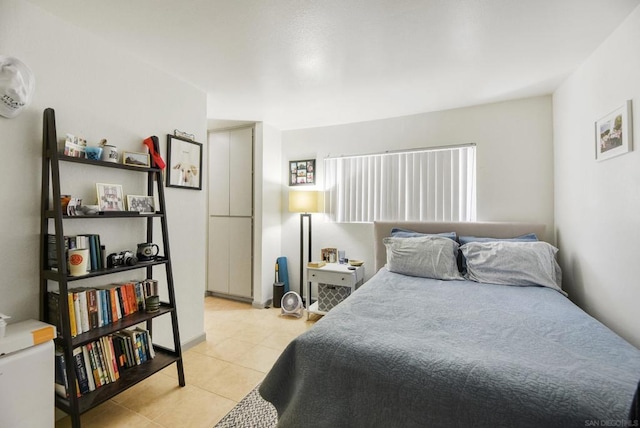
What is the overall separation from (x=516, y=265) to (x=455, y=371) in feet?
5.50

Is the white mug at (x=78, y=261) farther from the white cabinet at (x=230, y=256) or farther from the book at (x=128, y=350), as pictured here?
the white cabinet at (x=230, y=256)

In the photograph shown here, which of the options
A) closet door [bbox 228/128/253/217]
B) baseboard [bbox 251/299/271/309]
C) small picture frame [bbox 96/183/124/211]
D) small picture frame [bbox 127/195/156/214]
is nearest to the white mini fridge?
small picture frame [bbox 96/183/124/211]

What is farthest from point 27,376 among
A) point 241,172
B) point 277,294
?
point 241,172

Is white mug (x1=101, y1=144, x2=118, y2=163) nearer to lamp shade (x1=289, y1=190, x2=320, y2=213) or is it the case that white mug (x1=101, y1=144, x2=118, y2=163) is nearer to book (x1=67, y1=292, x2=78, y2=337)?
book (x1=67, y1=292, x2=78, y2=337)

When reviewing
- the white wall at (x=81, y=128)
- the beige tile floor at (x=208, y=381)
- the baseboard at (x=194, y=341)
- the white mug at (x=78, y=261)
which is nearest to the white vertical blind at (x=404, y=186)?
the beige tile floor at (x=208, y=381)

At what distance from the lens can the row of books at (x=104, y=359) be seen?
5.24 feet

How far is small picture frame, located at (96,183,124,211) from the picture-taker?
72.9 inches

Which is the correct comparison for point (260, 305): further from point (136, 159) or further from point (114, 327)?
point (136, 159)

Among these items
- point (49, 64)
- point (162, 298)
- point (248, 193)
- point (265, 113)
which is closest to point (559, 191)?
point (265, 113)

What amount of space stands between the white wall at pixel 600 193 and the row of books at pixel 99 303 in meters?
3.17

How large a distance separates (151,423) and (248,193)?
2693mm

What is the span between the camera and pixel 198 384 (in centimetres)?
213

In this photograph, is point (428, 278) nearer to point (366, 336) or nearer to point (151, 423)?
point (366, 336)

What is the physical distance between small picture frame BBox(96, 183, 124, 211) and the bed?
1512mm
